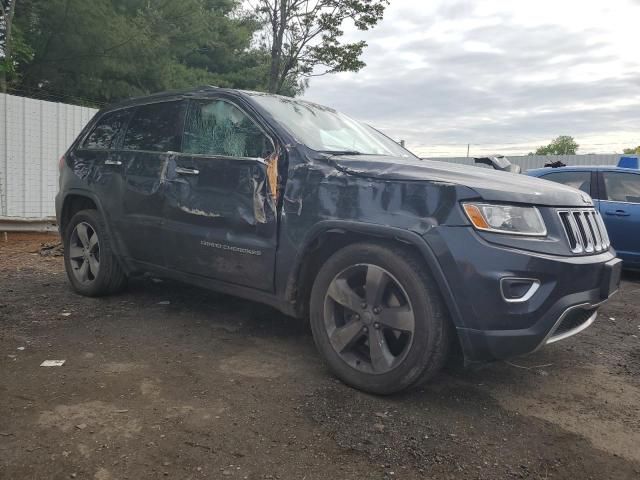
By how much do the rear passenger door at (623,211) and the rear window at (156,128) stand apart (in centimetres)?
538

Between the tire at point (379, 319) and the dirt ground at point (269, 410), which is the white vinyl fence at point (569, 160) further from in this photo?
the tire at point (379, 319)

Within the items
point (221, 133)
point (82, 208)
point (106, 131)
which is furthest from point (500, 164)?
point (82, 208)

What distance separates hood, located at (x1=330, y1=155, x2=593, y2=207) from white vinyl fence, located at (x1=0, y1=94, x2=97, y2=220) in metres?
7.13

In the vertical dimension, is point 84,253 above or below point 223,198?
below

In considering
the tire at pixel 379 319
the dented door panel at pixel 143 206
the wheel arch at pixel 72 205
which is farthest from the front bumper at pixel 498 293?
the wheel arch at pixel 72 205

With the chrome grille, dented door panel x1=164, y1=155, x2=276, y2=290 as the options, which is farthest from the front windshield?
the chrome grille

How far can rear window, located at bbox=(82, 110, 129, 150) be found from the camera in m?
4.70

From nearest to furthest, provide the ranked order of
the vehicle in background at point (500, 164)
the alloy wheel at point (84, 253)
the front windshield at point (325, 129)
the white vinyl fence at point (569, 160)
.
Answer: the front windshield at point (325, 129) < the vehicle in background at point (500, 164) < the alloy wheel at point (84, 253) < the white vinyl fence at point (569, 160)

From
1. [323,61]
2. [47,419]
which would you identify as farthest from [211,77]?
[47,419]

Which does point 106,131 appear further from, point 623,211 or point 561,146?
point 561,146

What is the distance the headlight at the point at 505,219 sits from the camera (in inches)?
104

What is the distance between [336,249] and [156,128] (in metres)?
2.01

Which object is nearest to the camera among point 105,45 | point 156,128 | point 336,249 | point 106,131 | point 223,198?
point 336,249

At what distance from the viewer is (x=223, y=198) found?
3.61m
